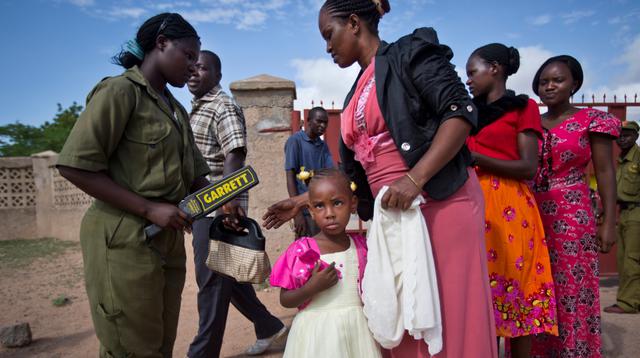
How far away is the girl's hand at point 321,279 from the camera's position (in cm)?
184

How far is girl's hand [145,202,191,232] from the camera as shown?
1.70 metres

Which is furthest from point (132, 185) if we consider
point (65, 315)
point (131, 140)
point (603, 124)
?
point (65, 315)

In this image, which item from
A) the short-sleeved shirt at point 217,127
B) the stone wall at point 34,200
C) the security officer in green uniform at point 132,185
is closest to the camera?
the security officer in green uniform at point 132,185

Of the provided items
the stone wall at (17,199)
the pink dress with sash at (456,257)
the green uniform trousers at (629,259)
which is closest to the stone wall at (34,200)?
the stone wall at (17,199)

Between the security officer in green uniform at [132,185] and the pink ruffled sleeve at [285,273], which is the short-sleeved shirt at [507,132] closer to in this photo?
the pink ruffled sleeve at [285,273]

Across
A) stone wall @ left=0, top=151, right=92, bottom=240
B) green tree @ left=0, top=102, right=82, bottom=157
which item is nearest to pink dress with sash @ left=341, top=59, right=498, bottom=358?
stone wall @ left=0, top=151, right=92, bottom=240

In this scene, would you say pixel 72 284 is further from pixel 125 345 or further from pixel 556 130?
pixel 556 130

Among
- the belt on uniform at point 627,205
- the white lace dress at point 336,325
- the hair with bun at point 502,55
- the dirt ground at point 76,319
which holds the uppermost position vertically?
the hair with bun at point 502,55

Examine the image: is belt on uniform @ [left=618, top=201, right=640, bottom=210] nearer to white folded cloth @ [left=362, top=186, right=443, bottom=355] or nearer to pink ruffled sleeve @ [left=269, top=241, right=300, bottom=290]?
white folded cloth @ [left=362, top=186, right=443, bottom=355]

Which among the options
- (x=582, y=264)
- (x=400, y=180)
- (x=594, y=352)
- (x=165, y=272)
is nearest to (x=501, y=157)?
(x=582, y=264)

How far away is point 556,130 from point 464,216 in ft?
4.82

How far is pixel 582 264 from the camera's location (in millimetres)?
2600

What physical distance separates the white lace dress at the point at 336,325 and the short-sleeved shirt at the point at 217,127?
131cm

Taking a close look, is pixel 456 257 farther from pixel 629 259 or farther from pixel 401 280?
pixel 629 259
